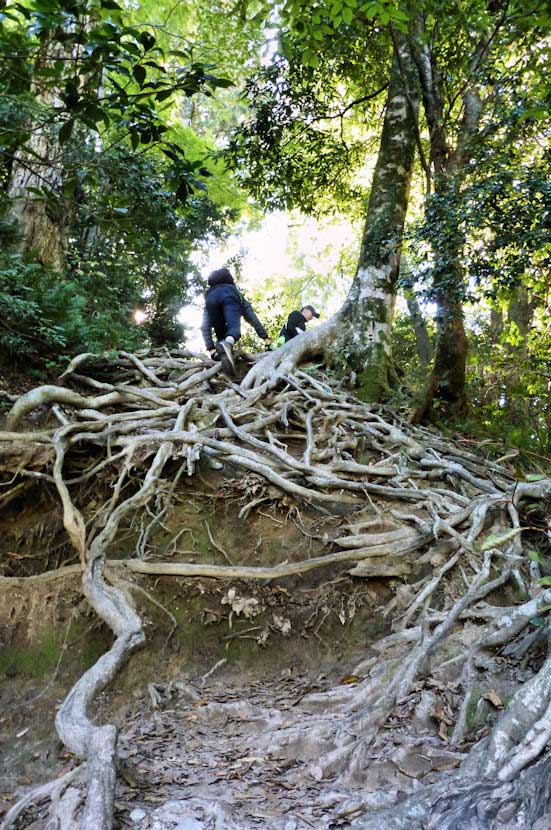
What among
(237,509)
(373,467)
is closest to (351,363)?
(373,467)

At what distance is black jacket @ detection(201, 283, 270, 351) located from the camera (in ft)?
22.4

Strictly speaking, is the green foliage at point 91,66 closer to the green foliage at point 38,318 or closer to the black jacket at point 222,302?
the green foliage at point 38,318

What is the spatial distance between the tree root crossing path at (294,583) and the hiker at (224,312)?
0.92m

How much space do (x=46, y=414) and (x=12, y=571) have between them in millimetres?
1309

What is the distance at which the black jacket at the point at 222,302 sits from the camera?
22.4 ft

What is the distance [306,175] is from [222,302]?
3173 mm

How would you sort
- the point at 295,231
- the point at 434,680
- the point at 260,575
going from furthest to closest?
1. the point at 295,231
2. the point at 260,575
3. the point at 434,680

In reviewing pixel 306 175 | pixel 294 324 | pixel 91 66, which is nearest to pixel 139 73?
pixel 91 66

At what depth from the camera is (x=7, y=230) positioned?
17.0 ft

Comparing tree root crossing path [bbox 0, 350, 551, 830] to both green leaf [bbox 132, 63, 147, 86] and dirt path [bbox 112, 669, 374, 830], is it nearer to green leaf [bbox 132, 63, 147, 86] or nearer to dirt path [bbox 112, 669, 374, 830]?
dirt path [bbox 112, 669, 374, 830]

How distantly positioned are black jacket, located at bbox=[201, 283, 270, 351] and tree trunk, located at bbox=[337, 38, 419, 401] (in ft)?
3.63

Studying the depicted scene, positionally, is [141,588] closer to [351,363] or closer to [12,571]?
[12,571]

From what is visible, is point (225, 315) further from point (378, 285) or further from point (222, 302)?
point (378, 285)

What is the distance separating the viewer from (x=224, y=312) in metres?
6.82
